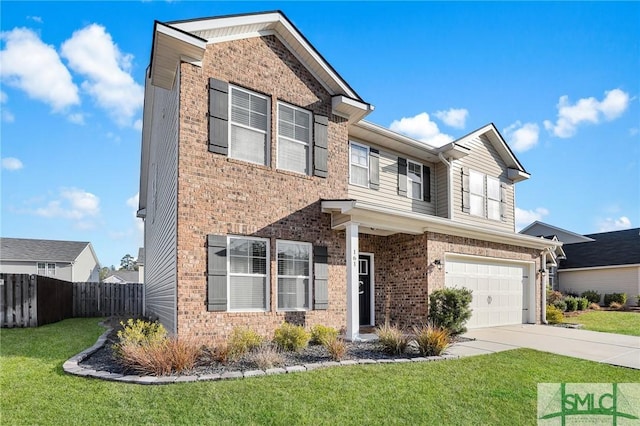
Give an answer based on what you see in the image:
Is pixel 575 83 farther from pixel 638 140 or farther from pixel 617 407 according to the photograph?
pixel 617 407

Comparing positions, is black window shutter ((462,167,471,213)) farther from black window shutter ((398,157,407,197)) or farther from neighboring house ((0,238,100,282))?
neighboring house ((0,238,100,282))

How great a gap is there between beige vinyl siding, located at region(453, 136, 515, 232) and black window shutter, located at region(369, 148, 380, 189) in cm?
356

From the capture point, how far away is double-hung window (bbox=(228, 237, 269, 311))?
8859 mm

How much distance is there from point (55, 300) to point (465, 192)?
605 inches

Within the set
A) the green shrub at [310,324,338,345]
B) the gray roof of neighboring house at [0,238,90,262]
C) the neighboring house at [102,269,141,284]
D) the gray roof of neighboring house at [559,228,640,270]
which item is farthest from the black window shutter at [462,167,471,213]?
the neighboring house at [102,269,141,284]

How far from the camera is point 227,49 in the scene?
368 inches

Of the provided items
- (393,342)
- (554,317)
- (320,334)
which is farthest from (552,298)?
(320,334)

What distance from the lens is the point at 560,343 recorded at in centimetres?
1042

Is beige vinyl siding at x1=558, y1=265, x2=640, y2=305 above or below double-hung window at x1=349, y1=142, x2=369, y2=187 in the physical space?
below

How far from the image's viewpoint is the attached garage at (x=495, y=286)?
12.9 metres

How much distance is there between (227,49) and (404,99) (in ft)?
18.5

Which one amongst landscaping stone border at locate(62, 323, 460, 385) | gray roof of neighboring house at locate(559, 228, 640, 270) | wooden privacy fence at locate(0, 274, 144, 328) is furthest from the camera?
gray roof of neighboring house at locate(559, 228, 640, 270)

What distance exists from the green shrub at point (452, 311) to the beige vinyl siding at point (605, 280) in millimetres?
20248

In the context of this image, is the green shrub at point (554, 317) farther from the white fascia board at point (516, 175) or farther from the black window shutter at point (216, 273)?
the black window shutter at point (216, 273)
